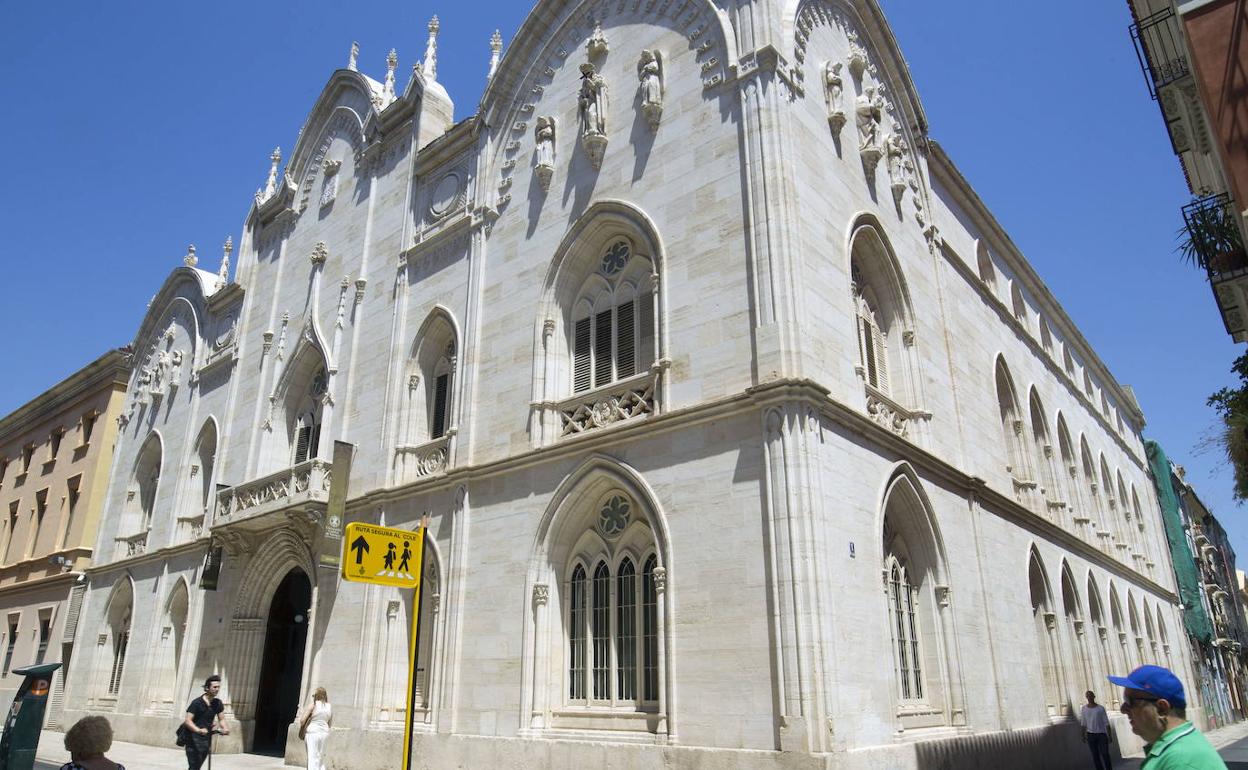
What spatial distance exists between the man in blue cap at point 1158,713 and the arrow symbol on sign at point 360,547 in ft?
22.6

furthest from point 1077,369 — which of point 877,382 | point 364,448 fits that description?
point 364,448

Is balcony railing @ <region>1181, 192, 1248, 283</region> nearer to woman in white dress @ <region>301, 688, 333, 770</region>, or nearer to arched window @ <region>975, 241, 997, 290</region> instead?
arched window @ <region>975, 241, 997, 290</region>

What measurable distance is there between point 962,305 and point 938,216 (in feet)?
7.44

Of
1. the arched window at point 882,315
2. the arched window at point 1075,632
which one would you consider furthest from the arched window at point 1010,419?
the arched window at point 882,315

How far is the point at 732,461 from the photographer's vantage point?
12023mm

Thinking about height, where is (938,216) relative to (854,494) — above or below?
above

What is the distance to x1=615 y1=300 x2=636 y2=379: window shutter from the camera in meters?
14.8

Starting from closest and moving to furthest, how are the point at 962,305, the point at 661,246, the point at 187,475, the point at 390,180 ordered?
the point at 661,246, the point at 962,305, the point at 390,180, the point at 187,475

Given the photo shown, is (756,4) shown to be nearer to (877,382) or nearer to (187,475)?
(877,382)

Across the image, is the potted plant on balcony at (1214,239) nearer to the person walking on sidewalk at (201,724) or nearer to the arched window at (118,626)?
the person walking on sidewalk at (201,724)

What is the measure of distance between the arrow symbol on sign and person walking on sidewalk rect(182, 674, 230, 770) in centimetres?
502

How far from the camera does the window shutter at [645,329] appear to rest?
14.5 meters

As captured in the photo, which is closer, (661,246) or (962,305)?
(661,246)

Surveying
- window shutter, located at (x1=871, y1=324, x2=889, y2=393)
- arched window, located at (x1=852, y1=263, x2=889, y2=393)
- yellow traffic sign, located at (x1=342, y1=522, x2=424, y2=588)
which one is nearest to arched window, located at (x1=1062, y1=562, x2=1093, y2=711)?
window shutter, located at (x1=871, y1=324, x2=889, y2=393)
